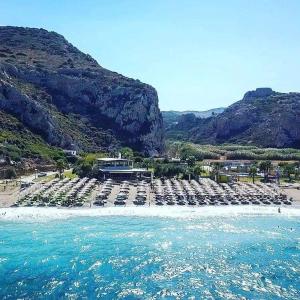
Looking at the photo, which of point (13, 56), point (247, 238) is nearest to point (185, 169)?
point (247, 238)

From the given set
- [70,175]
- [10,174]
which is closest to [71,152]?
[70,175]

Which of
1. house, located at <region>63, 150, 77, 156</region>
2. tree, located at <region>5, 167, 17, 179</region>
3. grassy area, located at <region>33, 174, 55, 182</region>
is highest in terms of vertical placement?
house, located at <region>63, 150, 77, 156</region>

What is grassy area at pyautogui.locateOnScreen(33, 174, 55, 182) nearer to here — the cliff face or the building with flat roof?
the building with flat roof

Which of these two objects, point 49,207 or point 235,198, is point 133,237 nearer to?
point 49,207

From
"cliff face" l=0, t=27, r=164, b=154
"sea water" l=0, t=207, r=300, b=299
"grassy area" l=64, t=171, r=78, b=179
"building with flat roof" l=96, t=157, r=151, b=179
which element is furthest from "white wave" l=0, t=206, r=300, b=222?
"cliff face" l=0, t=27, r=164, b=154

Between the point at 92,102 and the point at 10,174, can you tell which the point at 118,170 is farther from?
the point at 92,102

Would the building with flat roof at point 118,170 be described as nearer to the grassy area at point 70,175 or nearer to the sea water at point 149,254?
the grassy area at point 70,175
